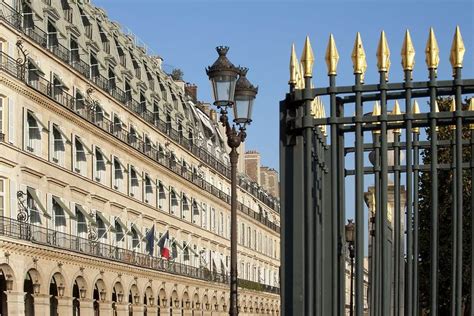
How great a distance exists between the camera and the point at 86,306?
51.9 metres

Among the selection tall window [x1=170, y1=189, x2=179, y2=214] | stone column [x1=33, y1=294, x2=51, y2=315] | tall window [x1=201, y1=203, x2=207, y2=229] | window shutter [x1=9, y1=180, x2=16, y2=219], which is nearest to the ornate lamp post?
window shutter [x1=9, y1=180, x2=16, y2=219]

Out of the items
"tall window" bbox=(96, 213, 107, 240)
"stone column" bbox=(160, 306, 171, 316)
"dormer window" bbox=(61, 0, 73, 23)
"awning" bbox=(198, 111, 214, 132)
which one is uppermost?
"dormer window" bbox=(61, 0, 73, 23)

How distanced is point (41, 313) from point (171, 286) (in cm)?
2386

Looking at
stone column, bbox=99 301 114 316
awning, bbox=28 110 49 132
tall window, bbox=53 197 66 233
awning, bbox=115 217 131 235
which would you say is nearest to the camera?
awning, bbox=28 110 49 132

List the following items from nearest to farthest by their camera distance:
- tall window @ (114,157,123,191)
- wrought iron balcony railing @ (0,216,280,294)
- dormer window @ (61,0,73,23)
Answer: wrought iron balcony railing @ (0,216,280,294) < dormer window @ (61,0,73,23) < tall window @ (114,157,123,191)

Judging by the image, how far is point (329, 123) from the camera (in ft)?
27.4

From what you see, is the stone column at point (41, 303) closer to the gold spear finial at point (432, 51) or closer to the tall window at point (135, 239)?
the tall window at point (135, 239)

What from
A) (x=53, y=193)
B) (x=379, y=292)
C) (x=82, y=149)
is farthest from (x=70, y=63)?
(x=379, y=292)

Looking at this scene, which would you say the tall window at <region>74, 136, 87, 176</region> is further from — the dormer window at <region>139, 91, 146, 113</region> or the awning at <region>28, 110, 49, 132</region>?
the dormer window at <region>139, 91, 146, 113</region>

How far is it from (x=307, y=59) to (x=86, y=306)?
45174 millimetres

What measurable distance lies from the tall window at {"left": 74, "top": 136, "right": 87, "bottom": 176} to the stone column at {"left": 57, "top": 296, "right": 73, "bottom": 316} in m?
7.01

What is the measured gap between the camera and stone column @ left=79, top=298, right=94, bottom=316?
51.7 meters

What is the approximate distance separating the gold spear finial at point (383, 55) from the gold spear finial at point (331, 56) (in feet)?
1.06

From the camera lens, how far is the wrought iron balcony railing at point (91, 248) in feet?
141
